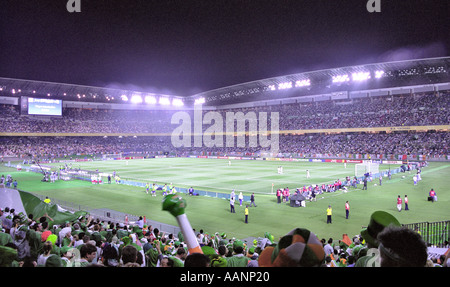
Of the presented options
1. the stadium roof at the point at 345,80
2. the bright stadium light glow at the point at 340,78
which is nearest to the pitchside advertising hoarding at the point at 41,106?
the stadium roof at the point at 345,80

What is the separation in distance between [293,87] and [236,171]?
148ft

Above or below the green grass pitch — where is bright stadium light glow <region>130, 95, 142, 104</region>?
above

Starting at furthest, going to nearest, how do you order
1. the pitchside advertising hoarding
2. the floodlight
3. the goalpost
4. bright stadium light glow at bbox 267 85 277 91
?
bright stadium light glow at bbox 267 85 277 91 < the pitchside advertising hoarding < the goalpost < the floodlight

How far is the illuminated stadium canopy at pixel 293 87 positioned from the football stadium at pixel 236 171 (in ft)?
1.41

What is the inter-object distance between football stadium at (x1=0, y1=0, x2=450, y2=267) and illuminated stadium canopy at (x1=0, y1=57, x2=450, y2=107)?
1.41 feet

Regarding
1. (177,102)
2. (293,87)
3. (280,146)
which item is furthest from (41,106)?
(293,87)

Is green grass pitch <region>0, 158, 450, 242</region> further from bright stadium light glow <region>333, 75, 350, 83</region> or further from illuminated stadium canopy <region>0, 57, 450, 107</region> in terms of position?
bright stadium light glow <region>333, 75, 350, 83</region>

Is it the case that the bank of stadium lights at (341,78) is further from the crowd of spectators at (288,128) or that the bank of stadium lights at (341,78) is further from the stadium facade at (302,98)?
the crowd of spectators at (288,128)

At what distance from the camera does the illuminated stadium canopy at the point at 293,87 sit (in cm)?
6855

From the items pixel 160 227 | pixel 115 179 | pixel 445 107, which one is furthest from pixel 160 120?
pixel 160 227

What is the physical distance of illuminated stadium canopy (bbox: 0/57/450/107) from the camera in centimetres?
6855

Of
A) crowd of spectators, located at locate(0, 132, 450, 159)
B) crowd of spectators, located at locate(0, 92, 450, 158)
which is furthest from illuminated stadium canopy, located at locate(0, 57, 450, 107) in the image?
crowd of spectators, located at locate(0, 132, 450, 159)
